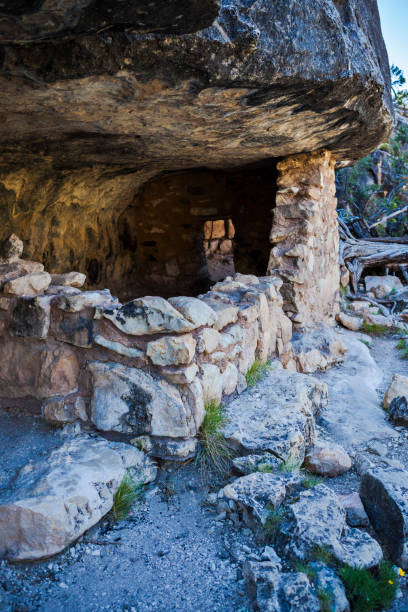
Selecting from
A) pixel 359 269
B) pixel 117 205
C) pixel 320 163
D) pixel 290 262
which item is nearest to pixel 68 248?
pixel 117 205

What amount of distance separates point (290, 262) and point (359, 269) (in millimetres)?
3130

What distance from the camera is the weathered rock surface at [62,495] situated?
4.44ft

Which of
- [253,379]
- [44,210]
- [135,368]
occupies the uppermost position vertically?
[44,210]

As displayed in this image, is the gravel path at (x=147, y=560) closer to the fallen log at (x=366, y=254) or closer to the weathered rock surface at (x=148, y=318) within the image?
the weathered rock surface at (x=148, y=318)

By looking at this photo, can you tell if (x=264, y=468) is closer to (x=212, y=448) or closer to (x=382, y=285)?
(x=212, y=448)

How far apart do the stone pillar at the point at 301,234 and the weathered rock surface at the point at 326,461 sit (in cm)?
193

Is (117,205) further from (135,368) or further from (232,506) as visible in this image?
(232,506)

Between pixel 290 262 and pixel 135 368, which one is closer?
pixel 135 368

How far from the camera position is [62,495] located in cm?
144

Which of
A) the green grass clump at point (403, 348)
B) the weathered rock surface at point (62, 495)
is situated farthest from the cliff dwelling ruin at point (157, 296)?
the green grass clump at point (403, 348)

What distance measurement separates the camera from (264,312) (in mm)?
2699

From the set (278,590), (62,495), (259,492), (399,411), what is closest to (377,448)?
(399,411)

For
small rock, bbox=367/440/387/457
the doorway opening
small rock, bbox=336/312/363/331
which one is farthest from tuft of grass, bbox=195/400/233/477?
the doorway opening

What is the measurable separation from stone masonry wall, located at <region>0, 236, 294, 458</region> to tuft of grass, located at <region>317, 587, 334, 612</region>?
2.48ft
